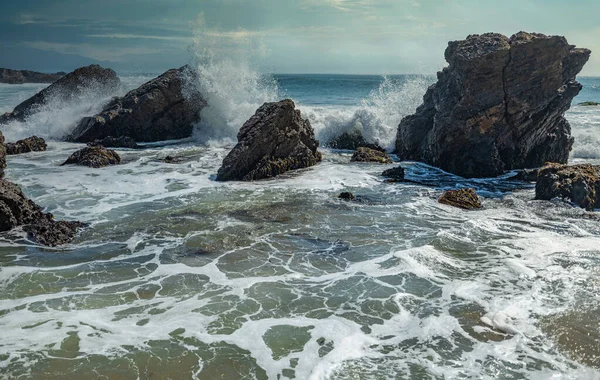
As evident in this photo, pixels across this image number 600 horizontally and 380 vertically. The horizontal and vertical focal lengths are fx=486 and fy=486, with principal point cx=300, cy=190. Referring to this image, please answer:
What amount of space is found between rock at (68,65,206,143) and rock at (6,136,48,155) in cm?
239

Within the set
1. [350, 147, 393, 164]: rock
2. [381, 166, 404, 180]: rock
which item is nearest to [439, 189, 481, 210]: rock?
[381, 166, 404, 180]: rock

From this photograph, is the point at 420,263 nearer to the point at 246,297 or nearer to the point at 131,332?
the point at 246,297

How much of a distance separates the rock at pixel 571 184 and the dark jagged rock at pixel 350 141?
30.5 feet

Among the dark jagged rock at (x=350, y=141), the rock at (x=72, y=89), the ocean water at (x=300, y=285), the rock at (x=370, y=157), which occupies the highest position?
the rock at (x=72, y=89)

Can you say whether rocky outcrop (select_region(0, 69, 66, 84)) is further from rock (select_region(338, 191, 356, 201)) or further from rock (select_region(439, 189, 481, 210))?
rock (select_region(439, 189, 481, 210))

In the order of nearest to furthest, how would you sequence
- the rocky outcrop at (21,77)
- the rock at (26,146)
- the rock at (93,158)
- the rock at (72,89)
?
the rock at (93,158)
the rock at (26,146)
the rock at (72,89)
the rocky outcrop at (21,77)

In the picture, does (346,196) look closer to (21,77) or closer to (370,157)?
(370,157)

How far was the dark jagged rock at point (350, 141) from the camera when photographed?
68.8ft

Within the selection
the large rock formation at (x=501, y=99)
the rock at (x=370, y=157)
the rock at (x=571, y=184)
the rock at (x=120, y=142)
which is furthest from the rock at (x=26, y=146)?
the rock at (x=571, y=184)

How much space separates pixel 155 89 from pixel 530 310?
19207 mm

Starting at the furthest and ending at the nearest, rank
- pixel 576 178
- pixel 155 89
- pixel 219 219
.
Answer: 1. pixel 155 89
2. pixel 576 178
3. pixel 219 219

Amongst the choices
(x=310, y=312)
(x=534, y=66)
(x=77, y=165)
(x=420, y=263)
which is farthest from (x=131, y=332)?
(x=534, y=66)

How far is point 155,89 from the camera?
21906mm

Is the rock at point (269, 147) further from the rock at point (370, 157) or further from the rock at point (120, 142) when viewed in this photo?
the rock at point (120, 142)
